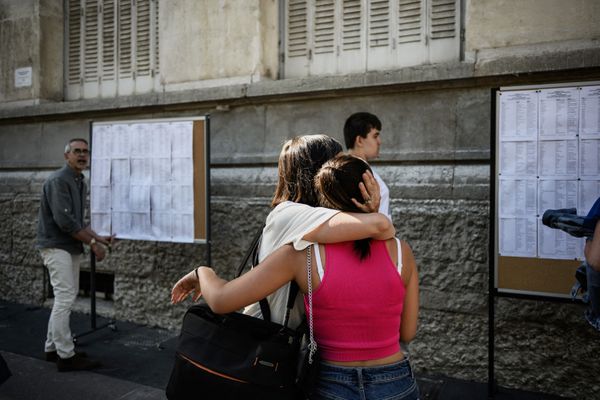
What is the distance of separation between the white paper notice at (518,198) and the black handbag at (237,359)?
7.42 feet

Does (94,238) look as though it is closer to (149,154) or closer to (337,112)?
(149,154)

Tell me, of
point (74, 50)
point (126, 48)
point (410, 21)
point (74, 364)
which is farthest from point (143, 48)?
point (74, 364)

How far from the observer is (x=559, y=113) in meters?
3.48

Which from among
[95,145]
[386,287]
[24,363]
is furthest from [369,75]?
[24,363]

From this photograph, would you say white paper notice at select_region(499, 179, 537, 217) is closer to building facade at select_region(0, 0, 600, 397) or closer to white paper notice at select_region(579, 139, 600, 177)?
white paper notice at select_region(579, 139, 600, 177)

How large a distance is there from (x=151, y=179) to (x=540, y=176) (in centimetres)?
331

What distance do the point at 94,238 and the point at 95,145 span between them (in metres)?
1.05

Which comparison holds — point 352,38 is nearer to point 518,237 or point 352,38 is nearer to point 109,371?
point 518,237

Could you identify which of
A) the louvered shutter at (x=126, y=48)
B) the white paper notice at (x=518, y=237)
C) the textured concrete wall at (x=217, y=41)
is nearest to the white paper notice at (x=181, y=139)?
the textured concrete wall at (x=217, y=41)

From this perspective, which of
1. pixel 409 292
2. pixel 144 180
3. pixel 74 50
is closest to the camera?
pixel 409 292

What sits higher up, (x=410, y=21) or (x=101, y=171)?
(x=410, y=21)

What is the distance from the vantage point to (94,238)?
4867 millimetres

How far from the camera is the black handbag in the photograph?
1771 millimetres

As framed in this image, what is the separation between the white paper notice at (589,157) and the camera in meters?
3.43
